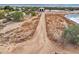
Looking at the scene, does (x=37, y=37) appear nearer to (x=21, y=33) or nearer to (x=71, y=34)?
(x=21, y=33)

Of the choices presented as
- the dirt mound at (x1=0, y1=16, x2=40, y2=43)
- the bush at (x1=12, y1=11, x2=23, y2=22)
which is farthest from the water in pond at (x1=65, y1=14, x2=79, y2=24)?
the bush at (x1=12, y1=11, x2=23, y2=22)

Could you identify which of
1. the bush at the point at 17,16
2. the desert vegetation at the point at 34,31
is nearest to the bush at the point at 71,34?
the desert vegetation at the point at 34,31

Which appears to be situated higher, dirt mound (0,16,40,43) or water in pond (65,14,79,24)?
water in pond (65,14,79,24)

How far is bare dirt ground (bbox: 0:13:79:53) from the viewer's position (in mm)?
882

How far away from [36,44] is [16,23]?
0.23m

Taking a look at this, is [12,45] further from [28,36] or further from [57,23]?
[57,23]

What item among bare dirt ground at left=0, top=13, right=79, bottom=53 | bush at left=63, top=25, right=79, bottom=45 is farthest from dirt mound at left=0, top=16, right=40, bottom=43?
bush at left=63, top=25, right=79, bottom=45

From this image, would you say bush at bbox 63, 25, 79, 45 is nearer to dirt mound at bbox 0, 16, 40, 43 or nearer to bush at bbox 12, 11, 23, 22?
dirt mound at bbox 0, 16, 40, 43

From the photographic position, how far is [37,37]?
35.2 inches

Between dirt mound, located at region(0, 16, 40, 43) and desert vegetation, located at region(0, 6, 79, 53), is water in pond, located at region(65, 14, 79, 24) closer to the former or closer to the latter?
desert vegetation, located at region(0, 6, 79, 53)

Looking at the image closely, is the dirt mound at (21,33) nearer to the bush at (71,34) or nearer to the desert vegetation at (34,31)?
the desert vegetation at (34,31)

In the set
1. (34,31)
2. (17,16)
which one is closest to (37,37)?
(34,31)

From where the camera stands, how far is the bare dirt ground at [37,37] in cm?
88
